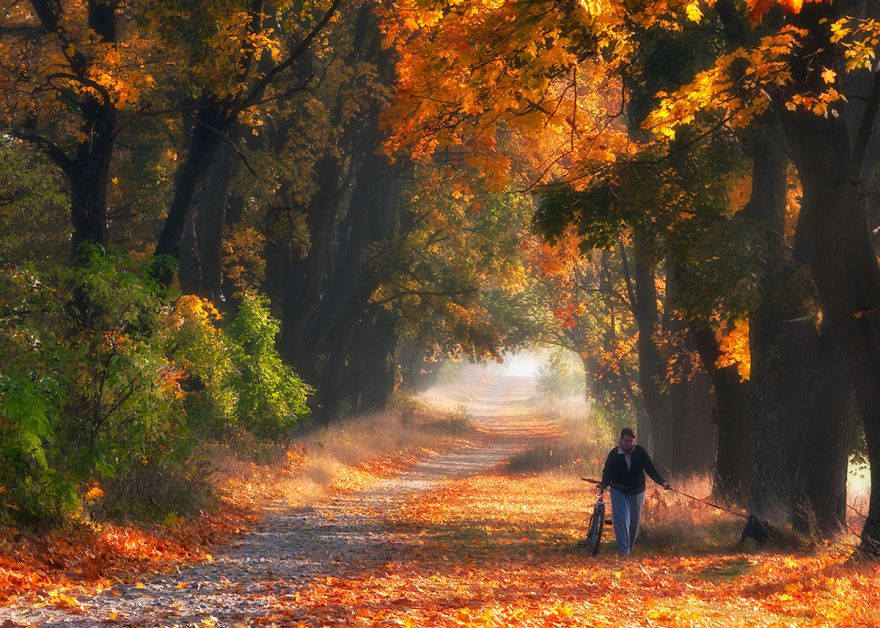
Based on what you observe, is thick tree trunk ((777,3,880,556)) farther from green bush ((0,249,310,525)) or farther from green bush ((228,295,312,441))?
green bush ((228,295,312,441))

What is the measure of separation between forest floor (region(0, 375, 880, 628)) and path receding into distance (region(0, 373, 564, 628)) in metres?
0.02

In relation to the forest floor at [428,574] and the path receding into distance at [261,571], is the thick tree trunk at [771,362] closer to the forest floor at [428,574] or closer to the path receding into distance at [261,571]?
the forest floor at [428,574]

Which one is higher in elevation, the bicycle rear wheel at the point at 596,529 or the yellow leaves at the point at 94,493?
the yellow leaves at the point at 94,493

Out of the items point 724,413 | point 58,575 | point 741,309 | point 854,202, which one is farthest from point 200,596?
point 724,413

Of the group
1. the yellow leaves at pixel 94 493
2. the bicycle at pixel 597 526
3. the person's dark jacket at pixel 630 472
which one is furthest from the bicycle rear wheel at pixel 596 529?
the yellow leaves at pixel 94 493

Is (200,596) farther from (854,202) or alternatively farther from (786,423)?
(786,423)

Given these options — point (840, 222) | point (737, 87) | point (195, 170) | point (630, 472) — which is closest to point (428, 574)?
point (630, 472)

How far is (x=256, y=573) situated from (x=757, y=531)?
22.4 ft

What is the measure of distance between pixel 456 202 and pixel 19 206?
17.1 metres

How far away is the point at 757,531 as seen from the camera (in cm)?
1166

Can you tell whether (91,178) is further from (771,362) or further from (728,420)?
(728,420)

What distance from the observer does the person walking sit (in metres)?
11.4

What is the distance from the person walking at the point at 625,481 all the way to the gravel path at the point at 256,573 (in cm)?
305

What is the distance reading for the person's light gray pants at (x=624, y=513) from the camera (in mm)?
11406
